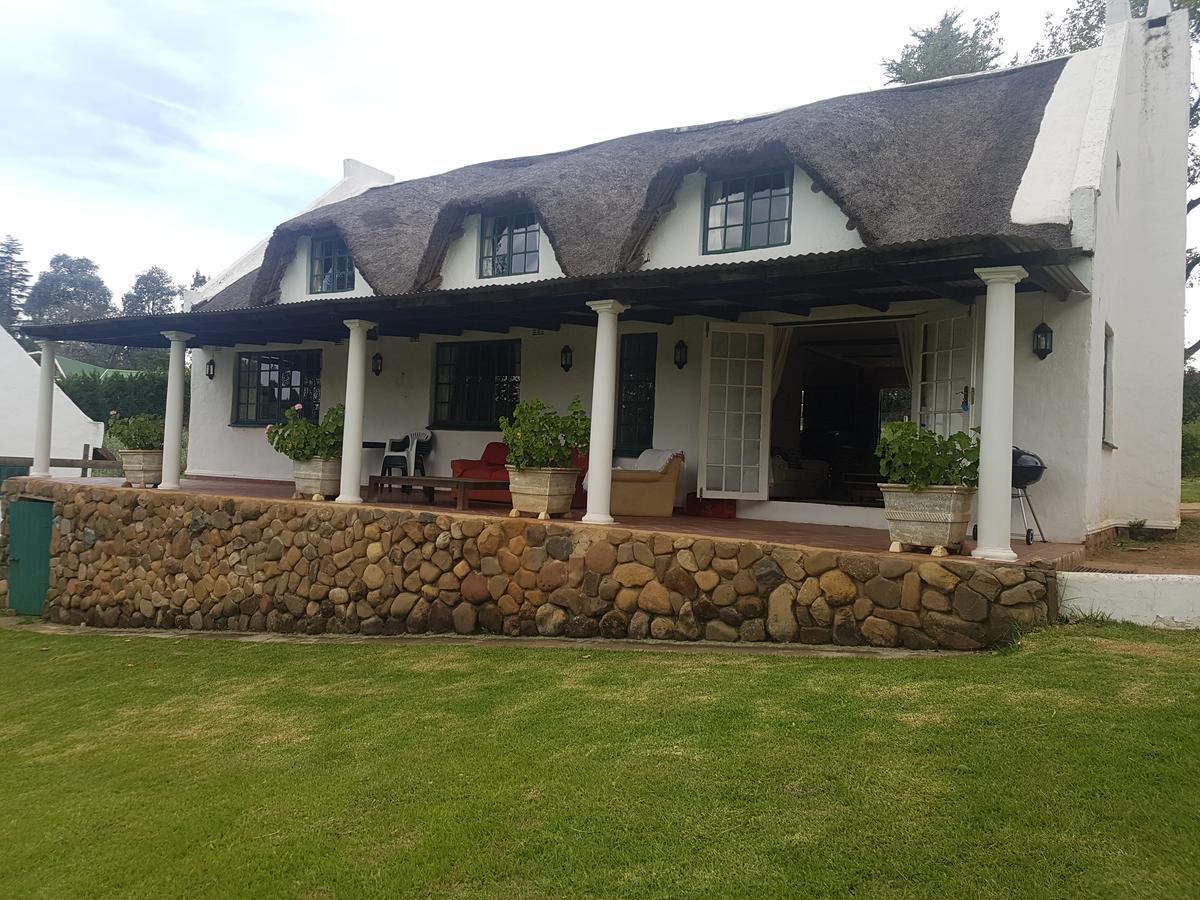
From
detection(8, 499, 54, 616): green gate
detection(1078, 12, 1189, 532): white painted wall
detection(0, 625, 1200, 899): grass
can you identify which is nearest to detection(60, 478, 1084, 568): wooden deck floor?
detection(0, 625, 1200, 899): grass

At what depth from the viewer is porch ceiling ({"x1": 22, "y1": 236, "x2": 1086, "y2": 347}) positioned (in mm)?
6679

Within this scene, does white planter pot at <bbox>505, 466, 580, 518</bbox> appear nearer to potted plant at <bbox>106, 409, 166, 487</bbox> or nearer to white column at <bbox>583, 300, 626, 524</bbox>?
white column at <bbox>583, 300, 626, 524</bbox>

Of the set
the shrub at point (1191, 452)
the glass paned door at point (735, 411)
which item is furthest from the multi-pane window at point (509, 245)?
the shrub at point (1191, 452)

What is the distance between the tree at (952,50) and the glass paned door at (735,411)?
19.3 meters

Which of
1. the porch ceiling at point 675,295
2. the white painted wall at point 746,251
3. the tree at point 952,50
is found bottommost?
the porch ceiling at point 675,295

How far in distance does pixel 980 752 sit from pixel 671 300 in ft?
18.8

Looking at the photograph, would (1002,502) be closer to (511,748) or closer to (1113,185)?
(511,748)

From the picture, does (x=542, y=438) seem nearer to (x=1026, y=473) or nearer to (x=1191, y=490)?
(x=1026, y=473)

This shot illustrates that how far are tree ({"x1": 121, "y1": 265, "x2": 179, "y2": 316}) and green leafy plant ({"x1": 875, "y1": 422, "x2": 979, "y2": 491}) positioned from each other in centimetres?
7423

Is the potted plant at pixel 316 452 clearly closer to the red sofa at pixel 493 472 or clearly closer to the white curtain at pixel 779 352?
the red sofa at pixel 493 472

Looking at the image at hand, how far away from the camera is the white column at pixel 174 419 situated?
11617 millimetres

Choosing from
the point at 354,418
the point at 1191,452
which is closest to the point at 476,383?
the point at 354,418

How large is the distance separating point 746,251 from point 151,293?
7537cm

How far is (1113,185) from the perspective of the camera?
9375 millimetres
